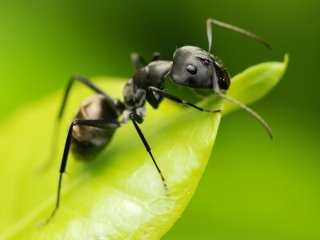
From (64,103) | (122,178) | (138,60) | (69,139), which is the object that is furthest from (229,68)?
(122,178)

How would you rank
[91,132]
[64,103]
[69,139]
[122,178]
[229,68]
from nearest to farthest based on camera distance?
[122,178], [69,139], [91,132], [64,103], [229,68]

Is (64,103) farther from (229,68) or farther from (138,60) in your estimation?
(229,68)

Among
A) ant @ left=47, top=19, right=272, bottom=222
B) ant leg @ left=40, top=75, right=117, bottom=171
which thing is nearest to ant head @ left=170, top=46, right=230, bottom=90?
ant @ left=47, top=19, right=272, bottom=222

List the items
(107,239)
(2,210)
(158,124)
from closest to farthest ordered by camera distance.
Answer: (107,239)
(2,210)
(158,124)

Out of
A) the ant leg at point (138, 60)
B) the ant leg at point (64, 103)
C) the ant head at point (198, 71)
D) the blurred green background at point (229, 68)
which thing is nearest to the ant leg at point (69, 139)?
the ant leg at point (64, 103)

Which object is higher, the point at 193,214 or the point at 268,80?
the point at 268,80

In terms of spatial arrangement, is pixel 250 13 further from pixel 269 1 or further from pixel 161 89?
pixel 161 89

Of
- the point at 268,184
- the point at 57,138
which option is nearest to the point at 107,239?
the point at 57,138
